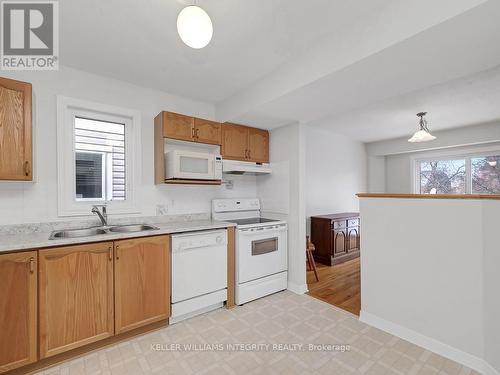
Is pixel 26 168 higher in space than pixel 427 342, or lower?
higher

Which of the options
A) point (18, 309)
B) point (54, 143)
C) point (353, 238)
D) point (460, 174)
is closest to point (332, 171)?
point (353, 238)

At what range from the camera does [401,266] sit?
2156 millimetres

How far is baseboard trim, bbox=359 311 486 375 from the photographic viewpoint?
1740 mm

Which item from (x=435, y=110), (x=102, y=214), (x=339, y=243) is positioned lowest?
(x=339, y=243)

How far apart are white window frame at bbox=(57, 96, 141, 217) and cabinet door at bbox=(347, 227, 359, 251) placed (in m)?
3.64

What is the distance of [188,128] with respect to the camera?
2736 millimetres

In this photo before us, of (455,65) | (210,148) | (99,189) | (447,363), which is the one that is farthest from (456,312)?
(99,189)

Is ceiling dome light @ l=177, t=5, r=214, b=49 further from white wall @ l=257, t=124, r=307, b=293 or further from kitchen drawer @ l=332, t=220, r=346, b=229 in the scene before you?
kitchen drawer @ l=332, t=220, r=346, b=229

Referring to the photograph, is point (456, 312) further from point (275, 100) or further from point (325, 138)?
point (325, 138)

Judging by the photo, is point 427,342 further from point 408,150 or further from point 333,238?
point 408,150

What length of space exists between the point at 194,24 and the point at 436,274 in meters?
2.49

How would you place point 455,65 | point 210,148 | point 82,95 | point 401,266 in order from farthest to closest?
point 210,148
point 82,95
point 401,266
point 455,65

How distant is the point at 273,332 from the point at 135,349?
1.17 metres

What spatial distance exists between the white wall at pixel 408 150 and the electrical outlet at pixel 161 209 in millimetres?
4911
